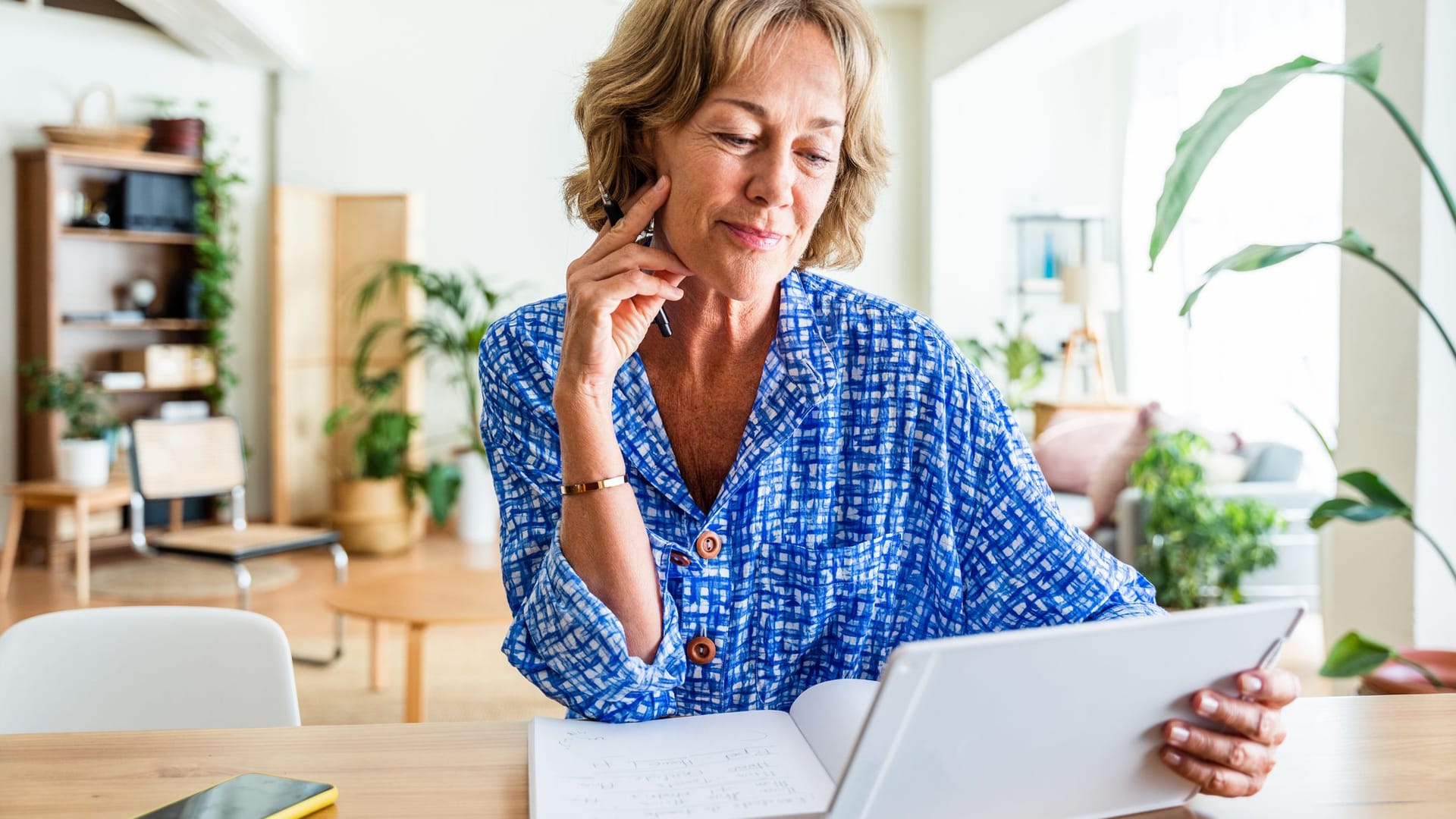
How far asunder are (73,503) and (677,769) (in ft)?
17.4

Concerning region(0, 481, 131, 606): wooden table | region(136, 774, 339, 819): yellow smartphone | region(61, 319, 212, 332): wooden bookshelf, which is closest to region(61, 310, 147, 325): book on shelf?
region(61, 319, 212, 332): wooden bookshelf

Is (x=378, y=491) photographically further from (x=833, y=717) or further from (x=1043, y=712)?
(x=1043, y=712)

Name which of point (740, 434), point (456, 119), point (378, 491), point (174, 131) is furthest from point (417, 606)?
point (456, 119)

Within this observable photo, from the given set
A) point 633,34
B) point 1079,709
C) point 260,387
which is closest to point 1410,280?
point 633,34

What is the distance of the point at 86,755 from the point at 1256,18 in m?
6.43

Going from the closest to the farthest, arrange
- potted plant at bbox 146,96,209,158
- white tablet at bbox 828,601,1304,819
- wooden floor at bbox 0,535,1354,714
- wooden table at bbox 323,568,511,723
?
white tablet at bbox 828,601,1304,819
wooden table at bbox 323,568,511,723
wooden floor at bbox 0,535,1354,714
potted plant at bbox 146,96,209,158

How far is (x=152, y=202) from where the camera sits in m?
6.52

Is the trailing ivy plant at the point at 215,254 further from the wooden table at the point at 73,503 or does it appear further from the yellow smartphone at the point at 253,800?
the yellow smartphone at the point at 253,800

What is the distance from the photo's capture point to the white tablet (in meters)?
0.77

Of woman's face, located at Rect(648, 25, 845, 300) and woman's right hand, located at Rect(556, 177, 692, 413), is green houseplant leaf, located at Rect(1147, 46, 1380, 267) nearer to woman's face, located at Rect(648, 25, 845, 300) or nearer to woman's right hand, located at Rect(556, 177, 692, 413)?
woman's face, located at Rect(648, 25, 845, 300)

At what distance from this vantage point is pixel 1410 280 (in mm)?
2844

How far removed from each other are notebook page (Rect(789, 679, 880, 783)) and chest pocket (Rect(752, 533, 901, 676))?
20 cm

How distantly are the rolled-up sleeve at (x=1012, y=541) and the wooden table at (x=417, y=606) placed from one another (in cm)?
221

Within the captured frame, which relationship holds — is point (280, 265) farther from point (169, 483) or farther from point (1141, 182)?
point (1141, 182)
